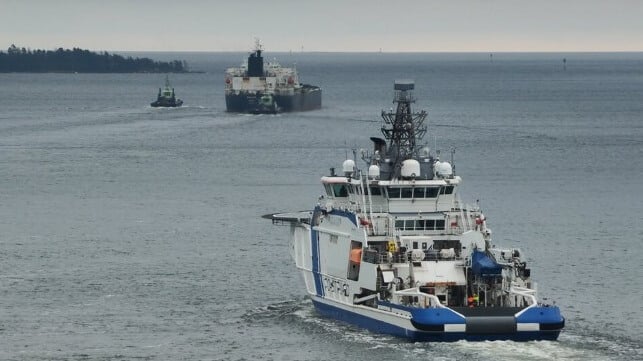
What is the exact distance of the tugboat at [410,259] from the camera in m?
53.0

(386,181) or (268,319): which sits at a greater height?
(386,181)

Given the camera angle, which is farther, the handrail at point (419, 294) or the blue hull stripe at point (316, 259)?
the blue hull stripe at point (316, 259)

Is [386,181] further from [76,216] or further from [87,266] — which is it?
[76,216]

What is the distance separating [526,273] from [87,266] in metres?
25.3

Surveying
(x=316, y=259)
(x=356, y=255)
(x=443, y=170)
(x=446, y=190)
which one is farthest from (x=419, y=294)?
(x=316, y=259)

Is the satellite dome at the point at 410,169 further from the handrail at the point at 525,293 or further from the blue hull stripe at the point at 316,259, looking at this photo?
the handrail at the point at 525,293

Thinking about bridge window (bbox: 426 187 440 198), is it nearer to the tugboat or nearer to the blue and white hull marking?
the tugboat

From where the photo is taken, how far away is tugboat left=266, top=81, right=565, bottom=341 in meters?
53.0

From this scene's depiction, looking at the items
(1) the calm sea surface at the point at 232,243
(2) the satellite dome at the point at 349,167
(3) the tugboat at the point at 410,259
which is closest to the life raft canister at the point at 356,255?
(3) the tugboat at the point at 410,259

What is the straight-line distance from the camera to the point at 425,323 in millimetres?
52688

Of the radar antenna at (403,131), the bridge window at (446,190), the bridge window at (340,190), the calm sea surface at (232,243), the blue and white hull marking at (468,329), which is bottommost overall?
the calm sea surface at (232,243)

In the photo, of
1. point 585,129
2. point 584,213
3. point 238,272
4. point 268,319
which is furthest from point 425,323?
point 585,129

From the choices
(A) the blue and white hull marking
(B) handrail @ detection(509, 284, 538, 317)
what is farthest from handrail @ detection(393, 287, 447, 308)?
(B) handrail @ detection(509, 284, 538, 317)

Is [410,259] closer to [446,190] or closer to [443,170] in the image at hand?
[446,190]
